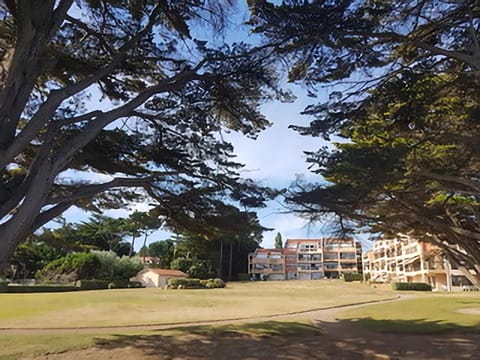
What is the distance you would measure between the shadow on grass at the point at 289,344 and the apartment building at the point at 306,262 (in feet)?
213

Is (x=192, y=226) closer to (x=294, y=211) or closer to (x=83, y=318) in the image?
(x=294, y=211)

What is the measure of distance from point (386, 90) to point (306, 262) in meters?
77.9

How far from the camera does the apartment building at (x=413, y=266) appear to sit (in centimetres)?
5372

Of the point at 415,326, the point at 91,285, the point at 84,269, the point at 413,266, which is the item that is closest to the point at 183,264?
the point at 84,269

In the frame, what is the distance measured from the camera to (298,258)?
85.3 m

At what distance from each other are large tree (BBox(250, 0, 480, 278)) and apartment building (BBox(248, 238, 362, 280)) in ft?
221

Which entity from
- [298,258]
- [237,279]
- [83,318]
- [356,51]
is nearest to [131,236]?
[237,279]

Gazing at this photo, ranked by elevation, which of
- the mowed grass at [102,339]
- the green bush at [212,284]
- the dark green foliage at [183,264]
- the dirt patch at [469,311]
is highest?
the dark green foliage at [183,264]

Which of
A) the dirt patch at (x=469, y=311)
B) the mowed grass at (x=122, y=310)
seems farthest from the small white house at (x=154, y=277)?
the dirt patch at (x=469, y=311)

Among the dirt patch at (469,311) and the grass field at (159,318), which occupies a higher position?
the dirt patch at (469,311)

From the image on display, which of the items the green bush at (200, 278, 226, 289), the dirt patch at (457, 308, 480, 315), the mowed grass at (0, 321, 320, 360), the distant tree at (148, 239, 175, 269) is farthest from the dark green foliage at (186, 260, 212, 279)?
the mowed grass at (0, 321, 320, 360)

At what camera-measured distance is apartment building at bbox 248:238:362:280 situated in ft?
262

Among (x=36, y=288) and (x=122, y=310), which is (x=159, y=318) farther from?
(x=36, y=288)

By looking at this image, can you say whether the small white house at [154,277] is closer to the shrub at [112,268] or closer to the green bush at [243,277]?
the shrub at [112,268]
